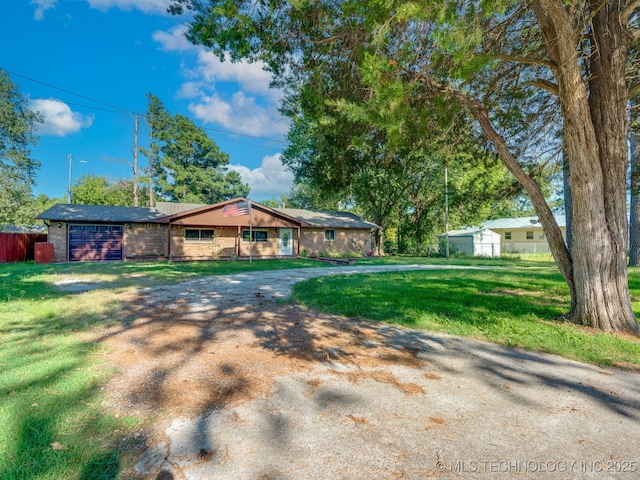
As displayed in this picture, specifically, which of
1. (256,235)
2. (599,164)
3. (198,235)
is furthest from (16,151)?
(599,164)

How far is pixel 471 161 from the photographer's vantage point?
8.51 m

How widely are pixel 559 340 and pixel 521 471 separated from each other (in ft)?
10.0

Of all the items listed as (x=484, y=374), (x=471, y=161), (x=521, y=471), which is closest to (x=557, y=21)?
(x=471, y=161)

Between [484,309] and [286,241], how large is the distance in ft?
53.7

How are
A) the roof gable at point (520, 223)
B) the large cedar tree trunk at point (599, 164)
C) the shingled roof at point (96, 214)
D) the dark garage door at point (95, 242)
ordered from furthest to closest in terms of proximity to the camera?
1. the roof gable at point (520, 223)
2. the dark garage door at point (95, 242)
3. the shingled roof at point (96, 214)
4. the large cedar tree trunk at point (599, 164)

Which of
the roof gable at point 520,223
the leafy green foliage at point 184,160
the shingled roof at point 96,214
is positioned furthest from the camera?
the leafy green foliage at point 184,160

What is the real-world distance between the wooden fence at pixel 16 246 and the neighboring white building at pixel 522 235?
3377 centimetres

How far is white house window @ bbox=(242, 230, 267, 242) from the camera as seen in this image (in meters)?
20.2

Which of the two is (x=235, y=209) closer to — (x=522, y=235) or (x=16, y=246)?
(x=16, y=246)

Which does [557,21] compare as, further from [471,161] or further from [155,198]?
[155,198]

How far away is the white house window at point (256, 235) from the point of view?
20.2 metres

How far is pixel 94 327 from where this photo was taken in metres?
4.61

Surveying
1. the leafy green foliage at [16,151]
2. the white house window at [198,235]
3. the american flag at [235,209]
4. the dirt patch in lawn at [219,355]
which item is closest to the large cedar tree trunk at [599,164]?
the dirt patch in lawn at [219,355]

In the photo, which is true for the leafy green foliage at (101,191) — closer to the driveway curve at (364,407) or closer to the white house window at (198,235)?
the white house window at (198,235)
